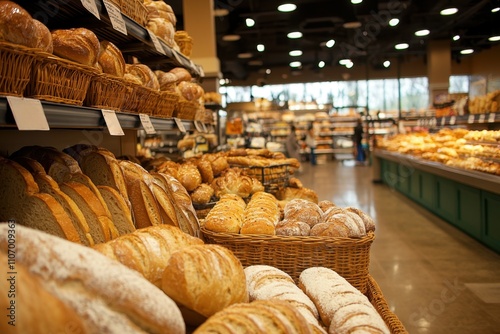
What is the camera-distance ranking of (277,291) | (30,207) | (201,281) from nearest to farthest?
(201,281) < (30,207) < (277,291)

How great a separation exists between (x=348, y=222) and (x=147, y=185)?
2.79ft

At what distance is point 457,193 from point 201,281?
17.1 ft

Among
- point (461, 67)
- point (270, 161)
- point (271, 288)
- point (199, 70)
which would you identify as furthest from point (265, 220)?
point (461, 67)

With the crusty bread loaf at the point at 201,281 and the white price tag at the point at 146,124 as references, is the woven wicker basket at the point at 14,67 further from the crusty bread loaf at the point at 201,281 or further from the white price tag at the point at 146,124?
the white price tag at the point at 146,124

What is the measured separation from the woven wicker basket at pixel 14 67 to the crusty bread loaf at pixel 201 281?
616mm

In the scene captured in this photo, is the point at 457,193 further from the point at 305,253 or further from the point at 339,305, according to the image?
the point at 339,305

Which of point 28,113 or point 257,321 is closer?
point 257,321

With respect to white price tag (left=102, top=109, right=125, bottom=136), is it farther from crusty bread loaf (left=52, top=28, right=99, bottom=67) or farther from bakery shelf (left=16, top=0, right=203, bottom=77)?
bakery shelf (left=16, top=0, right=203, bottom=77)

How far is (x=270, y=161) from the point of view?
341cm

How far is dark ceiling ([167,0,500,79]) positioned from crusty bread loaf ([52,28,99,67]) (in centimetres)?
820

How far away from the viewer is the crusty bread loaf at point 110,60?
186 cm

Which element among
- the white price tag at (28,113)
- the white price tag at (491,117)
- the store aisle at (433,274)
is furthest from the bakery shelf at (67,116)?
the white price tag at (491,117)

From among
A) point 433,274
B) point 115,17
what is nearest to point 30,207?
point 115,17

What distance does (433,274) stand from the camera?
3883 mm
